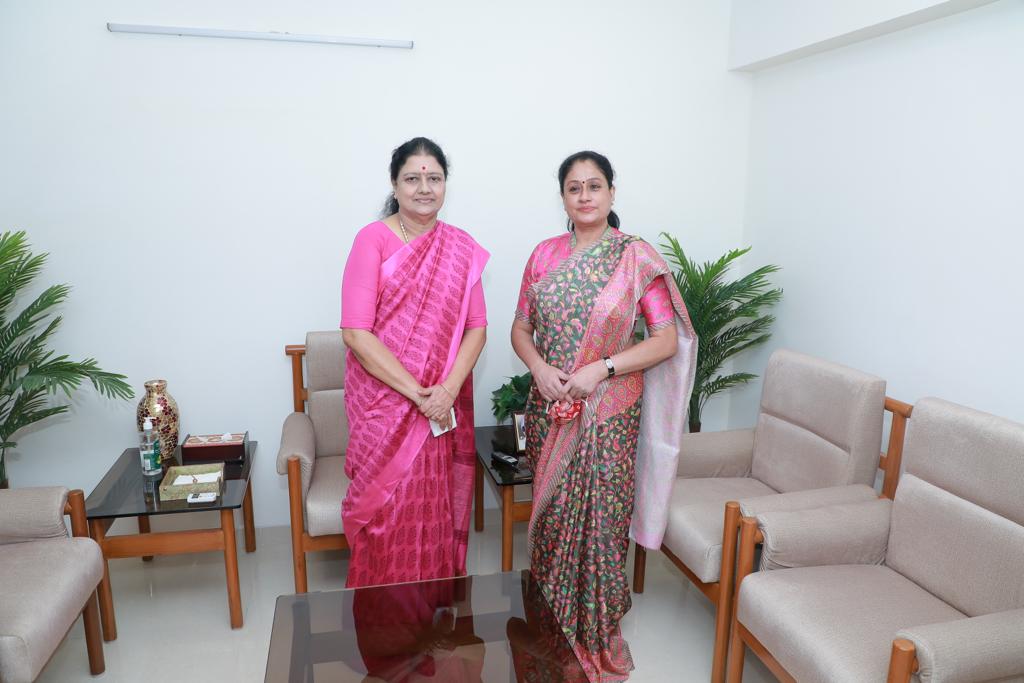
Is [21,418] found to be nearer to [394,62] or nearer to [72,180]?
[72,180]

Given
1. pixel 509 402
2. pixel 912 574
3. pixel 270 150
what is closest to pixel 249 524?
pixel 509 402

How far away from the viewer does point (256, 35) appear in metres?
2.76

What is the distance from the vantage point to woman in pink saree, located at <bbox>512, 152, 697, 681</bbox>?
7.03 ft

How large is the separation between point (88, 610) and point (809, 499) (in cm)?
219

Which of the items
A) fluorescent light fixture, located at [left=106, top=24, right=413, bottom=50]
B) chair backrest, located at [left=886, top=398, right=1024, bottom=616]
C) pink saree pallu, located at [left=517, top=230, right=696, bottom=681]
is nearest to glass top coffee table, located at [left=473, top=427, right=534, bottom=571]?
pink saree pallu, located at [left=517, top=230, right=696, bottom=681]

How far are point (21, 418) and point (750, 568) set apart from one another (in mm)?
2565

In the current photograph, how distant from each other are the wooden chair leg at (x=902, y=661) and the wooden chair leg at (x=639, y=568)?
1245mm

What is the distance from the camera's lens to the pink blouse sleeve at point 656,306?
2.22 metres

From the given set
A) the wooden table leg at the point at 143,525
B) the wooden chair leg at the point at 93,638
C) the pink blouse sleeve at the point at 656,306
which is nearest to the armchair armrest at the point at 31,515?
the wooden chair leg at the point at 93,638

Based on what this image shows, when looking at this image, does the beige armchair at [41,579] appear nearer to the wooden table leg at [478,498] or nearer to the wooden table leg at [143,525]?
the wooden table leg at [143,525]

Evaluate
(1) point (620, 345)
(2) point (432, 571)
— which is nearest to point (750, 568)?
(1) point (620, 345)

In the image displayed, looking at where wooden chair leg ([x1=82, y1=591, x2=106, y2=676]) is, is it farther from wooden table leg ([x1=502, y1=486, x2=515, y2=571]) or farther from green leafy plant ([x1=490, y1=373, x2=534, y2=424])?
green leafy plant ([x1=490, y1=373, x2=534, y2=424])

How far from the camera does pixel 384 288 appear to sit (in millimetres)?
2207

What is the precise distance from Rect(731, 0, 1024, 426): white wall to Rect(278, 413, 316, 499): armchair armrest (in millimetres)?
2042
